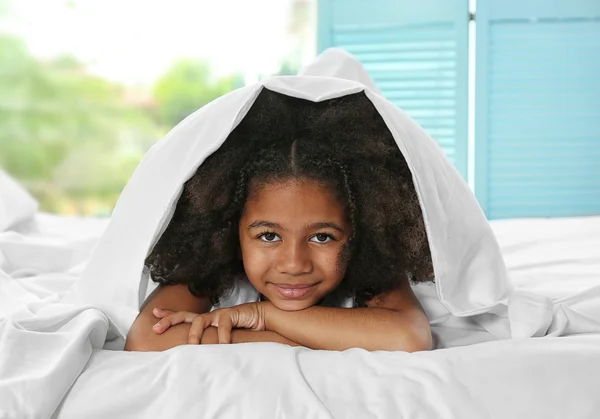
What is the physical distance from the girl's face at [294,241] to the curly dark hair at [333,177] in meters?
0.03

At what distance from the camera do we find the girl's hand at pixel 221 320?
1214 millimetres

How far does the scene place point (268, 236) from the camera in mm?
1309

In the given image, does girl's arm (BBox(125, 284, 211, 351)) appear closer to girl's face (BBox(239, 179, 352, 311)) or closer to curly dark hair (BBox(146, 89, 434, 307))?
curly dark hair (BBox(146, 89, 434, 307))

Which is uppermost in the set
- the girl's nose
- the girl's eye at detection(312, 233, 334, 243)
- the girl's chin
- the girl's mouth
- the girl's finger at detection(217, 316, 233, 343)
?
the girl's eye at detection(312, 233, 334, 243)

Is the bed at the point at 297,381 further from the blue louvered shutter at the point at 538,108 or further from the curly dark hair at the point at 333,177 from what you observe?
the blue louvered shutter at the point at 538,108

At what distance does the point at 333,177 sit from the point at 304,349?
34cm

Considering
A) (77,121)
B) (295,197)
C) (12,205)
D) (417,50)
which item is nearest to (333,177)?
(295,197)

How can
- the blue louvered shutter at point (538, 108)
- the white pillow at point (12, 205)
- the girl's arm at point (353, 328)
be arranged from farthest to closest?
1. the blue louvered shutter at point (538, 108)
2. the white pillow at point (12, 205)
3. the girl's arm at point (353, 328)

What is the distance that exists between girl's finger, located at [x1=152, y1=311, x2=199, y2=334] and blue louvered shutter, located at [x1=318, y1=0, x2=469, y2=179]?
273 centimetres

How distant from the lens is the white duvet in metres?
0.98

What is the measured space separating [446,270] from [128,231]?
0.51 metres

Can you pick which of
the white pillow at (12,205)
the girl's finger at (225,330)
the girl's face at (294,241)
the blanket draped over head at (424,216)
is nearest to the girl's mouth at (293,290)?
the girl's face at (294,241)

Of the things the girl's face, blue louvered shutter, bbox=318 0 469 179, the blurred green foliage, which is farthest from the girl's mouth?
the blurred green foliage

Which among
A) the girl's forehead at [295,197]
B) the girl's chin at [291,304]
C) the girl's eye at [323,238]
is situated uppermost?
the girl's forehead at [295,197]
